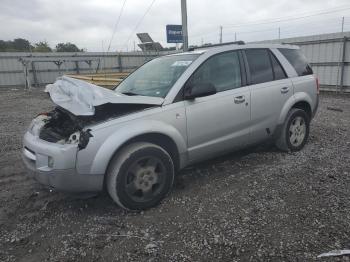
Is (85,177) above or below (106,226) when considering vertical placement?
above

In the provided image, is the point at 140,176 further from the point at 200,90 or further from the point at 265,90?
the point at 265,90

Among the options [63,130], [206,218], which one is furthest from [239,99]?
[63,130]

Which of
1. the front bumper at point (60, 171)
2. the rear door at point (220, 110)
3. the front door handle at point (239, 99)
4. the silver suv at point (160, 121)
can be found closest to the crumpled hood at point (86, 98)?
the silver suv at point (160, 121)

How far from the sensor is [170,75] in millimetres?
4215

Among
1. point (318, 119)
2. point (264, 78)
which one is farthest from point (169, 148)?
point (318, 119)

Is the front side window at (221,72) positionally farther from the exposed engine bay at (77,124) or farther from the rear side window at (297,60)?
the rear side window at (297,60)

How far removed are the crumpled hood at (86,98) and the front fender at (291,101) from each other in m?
2.18

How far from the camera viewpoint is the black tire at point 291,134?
5180 mm

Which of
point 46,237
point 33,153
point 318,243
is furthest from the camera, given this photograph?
point 33,153

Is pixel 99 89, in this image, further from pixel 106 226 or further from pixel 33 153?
pixel 106 226

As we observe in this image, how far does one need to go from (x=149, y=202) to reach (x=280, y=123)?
2.54 meters

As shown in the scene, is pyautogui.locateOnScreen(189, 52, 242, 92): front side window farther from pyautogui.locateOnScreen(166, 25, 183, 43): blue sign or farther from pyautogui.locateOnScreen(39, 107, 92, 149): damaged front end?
pyautogui.locateOnScreen(166, 25, 183, 43): blue sign

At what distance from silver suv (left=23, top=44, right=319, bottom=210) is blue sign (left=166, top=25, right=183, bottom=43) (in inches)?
222

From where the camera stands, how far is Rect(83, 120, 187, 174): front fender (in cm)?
329
